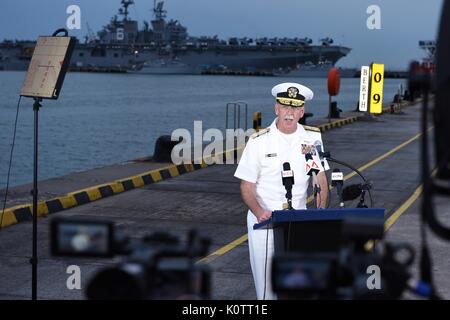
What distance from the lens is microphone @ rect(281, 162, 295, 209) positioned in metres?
6.24

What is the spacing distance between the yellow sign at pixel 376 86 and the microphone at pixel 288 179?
25996 mm

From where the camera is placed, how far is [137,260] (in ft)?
8.18

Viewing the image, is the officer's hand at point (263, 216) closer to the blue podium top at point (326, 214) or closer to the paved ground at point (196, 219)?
the blue podium top at point (326, 214)

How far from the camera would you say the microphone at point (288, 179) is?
624 cm

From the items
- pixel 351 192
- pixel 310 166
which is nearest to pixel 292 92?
pixel 310 166

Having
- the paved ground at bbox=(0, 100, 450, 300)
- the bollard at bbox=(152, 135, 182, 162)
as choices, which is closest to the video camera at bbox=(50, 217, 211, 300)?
the paved ground at bbox=(0, 100, 450, 300)

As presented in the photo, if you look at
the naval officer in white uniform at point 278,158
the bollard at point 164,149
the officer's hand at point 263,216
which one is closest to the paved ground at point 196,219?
the bollard at point 164,149

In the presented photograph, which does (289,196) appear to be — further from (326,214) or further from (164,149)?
(164,149)

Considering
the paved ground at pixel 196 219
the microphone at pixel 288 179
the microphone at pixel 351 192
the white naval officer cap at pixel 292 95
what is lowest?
the paved ground at pixel 196 219

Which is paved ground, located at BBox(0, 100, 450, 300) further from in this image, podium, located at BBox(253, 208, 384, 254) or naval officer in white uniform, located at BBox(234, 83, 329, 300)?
podium, located at BBox(253, 208, 384, 254)

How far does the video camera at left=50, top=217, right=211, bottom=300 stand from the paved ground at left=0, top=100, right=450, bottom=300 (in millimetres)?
918

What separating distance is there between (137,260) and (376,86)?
30.9 m
